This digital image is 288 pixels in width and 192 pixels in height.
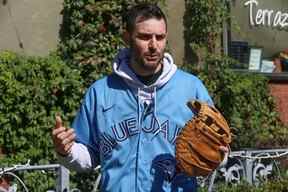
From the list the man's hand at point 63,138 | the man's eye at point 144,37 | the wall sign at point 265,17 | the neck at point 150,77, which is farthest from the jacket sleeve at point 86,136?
the wall sign at point 265,17

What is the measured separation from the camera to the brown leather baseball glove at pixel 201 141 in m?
3.59

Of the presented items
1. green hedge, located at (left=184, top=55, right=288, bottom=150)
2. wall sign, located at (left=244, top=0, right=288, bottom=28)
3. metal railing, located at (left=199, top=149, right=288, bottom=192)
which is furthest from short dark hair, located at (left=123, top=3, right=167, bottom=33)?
wall sign, located at (left=244, top=0, right=288, bottom=28)

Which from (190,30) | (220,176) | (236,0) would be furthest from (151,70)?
(236,0)

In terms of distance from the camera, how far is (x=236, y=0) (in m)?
10.1

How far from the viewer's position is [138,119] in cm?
369

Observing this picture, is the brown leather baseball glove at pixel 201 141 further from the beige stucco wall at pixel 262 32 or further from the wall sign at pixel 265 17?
the wall sign at pixel 265 17

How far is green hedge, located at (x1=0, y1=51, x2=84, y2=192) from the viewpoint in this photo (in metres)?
7.83

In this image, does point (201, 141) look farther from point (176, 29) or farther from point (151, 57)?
point (176, 29)

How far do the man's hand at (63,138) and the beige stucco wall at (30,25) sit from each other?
188 inches

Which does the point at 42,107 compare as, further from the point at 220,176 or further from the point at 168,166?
the point at 168,166

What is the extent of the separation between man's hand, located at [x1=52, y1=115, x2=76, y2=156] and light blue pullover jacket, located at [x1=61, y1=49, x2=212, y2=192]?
0.08m

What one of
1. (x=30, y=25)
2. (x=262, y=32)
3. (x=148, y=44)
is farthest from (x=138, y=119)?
(x=262, y=32)

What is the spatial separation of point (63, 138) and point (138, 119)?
13.8 inches

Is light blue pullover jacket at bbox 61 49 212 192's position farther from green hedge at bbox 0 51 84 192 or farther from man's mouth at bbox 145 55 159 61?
green hedge at bbox 0 51 84 192
